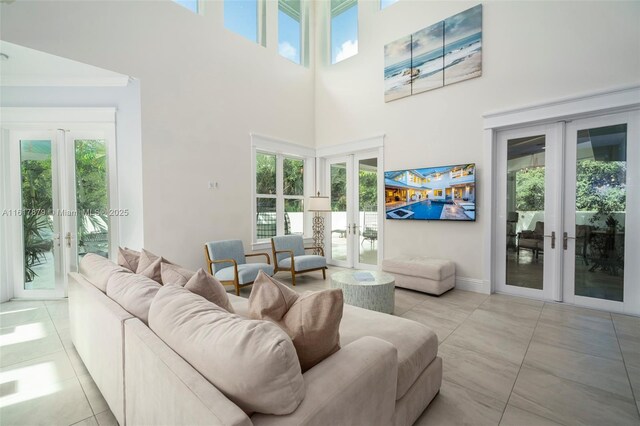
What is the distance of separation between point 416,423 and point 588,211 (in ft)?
11.9

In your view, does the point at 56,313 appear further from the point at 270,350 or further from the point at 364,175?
the point at 364,175

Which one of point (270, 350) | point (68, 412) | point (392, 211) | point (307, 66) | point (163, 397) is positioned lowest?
point (68, 412)

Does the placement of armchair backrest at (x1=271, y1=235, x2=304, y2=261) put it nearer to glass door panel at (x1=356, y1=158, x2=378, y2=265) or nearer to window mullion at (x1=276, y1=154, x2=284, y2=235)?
window mullion at (x1=276, y1=154, x2=284, y2=235)

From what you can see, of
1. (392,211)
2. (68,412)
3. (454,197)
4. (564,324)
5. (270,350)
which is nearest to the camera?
(270,350)

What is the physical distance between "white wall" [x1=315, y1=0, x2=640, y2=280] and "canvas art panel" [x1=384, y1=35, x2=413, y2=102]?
12 centimetres

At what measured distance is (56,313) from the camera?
353 centimetres

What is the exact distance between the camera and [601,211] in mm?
3541

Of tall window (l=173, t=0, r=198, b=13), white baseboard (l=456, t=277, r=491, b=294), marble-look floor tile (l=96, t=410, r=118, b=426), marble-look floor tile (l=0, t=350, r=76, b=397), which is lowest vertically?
marble-look floor tile (l=96, t=410, r=118, b=426)

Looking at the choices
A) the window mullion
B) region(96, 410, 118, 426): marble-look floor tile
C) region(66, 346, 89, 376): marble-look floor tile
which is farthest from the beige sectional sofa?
the window mullion

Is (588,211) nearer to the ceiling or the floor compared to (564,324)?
nearer to the ceiling

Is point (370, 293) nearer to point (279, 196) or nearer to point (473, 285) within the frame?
point (473, 285)

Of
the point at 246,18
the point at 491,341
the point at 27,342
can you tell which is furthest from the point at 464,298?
the point at 246,18

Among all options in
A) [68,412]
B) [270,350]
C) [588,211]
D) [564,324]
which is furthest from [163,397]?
[588,211]

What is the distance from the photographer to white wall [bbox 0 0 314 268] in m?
3.39
